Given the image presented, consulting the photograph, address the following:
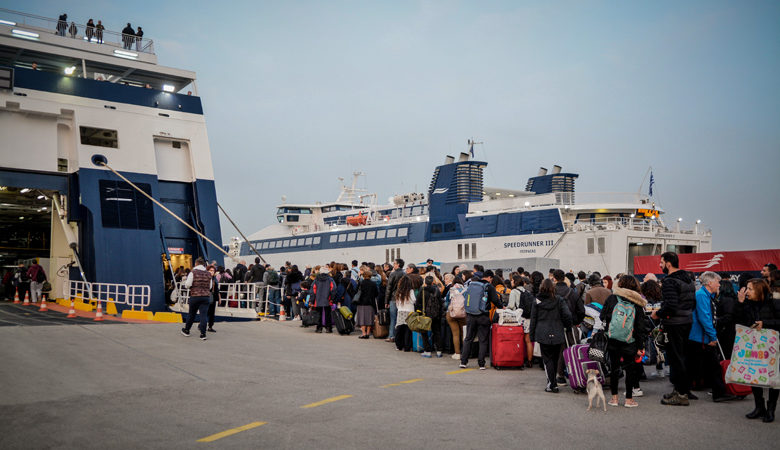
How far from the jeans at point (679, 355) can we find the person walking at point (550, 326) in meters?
1.29

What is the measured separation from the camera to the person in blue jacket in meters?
6.90

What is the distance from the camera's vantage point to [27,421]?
562 centimetres

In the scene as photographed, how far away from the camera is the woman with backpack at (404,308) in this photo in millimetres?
11453

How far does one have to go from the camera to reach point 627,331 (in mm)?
6785

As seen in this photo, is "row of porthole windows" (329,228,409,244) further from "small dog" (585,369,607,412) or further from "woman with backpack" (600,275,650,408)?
"small dog" (585,369,607,412)

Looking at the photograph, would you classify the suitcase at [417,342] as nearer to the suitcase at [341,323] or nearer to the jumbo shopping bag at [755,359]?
the suitcase at [341,323]

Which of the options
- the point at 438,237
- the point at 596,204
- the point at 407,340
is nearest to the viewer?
the point at 407,340

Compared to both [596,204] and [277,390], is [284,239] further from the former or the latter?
[277,390]

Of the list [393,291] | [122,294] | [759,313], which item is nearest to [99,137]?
[122,294]

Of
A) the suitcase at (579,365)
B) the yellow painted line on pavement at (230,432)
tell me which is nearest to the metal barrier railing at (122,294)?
the yellow painted line on pavement at (230,432)

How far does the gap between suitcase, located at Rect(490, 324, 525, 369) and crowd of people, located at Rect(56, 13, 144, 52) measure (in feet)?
53.9

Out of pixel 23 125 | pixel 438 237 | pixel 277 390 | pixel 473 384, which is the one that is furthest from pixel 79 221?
pixel 438 237

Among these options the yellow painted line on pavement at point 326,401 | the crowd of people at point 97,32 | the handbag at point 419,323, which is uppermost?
the crowd of people at point 97,32

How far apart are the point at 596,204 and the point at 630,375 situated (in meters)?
22.0
